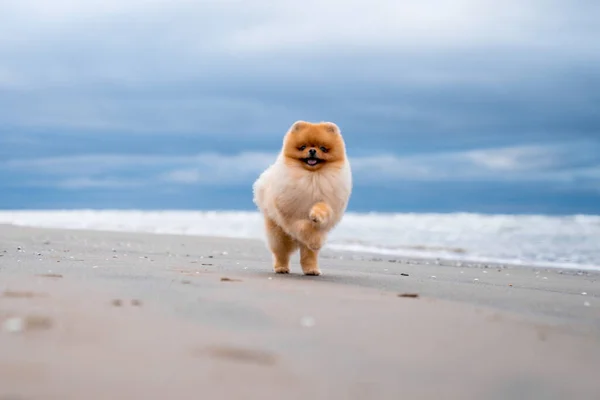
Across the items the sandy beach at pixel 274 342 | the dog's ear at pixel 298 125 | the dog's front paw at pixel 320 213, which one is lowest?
the sandy beach at pixel 274 342

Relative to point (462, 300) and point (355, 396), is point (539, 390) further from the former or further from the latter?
point (462, 300)

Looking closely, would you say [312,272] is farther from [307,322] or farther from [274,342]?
[274,342]

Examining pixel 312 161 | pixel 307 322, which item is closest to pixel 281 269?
pixel 312 161

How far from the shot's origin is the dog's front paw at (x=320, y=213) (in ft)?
20.9

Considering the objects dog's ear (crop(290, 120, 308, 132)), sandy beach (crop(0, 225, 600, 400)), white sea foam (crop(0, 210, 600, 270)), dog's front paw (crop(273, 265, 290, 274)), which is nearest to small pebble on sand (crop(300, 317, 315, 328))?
sandy beach (crop(0, 225, 600, 400))

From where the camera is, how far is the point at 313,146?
658cm

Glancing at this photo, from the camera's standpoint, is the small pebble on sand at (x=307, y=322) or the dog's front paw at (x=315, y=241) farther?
the dog's front paw at (x=315, y=241)

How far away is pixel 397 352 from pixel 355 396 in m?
0.63

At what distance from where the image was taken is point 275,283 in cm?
560

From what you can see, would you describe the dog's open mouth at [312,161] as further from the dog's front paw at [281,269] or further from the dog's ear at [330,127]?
the dog's front paw at [281,269]

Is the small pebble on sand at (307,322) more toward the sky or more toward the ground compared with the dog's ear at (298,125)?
more toward the ground

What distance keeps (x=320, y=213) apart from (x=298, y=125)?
33.0 inches

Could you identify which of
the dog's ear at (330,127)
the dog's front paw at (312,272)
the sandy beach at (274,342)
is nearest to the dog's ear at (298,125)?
the dog's ear at (330,127)

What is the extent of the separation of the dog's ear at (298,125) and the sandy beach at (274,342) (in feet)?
5.83
